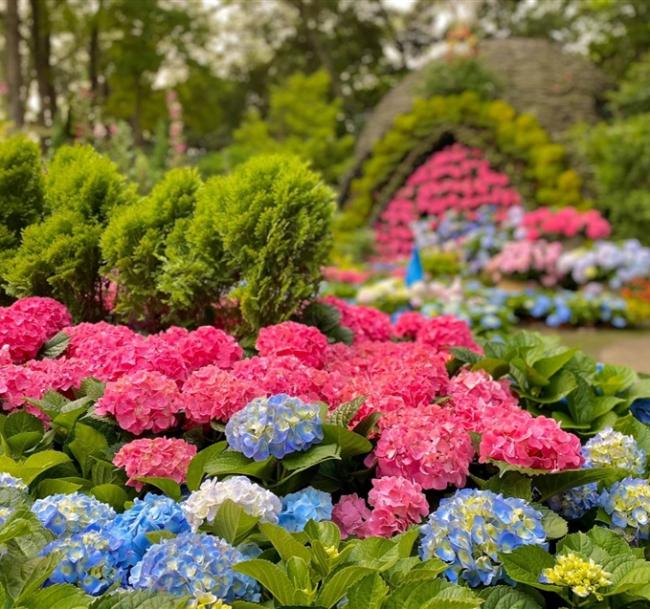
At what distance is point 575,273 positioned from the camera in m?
10.0

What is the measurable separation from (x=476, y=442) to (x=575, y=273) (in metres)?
8.31

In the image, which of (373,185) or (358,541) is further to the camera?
(373,185)

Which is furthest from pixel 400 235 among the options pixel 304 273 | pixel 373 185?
pixel 304 273

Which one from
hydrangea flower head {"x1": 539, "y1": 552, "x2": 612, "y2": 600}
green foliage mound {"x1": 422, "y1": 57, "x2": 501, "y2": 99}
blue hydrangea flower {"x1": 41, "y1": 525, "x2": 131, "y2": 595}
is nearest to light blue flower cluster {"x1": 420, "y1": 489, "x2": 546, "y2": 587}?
hydrangea flower head {"x1": 539, "y1": 552, "x2": 612, "y2": 600}

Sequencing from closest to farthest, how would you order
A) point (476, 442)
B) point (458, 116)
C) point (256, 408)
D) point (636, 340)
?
point (256, 408) < point (476, 442) < point (636, 340) < point (458, 116)

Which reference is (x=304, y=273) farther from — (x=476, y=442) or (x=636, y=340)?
(x=636, y=340)

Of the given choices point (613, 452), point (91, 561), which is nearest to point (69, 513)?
point (91, 561)

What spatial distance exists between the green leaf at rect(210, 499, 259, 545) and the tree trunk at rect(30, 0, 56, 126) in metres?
20.0

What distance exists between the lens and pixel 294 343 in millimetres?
2678

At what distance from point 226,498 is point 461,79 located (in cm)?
1225

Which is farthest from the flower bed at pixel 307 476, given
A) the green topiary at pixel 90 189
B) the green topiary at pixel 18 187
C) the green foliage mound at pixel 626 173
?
the green foliage mound at pixel 626 173

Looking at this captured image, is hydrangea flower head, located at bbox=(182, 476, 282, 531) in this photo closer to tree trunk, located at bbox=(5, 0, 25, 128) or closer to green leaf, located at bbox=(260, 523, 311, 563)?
green leaf, located at bbox=(260, 523, 311, 563)

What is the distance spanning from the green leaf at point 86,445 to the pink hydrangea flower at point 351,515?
26.5 inches

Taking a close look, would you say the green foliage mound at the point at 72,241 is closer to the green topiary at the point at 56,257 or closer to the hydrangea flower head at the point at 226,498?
the green topiary at the point at 56,257
